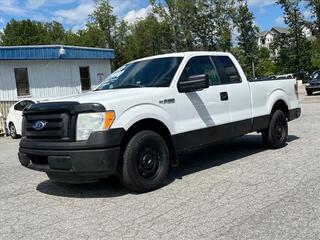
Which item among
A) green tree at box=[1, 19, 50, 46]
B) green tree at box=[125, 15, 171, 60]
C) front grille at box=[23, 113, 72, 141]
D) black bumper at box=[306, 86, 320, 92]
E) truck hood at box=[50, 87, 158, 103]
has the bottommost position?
black bumper at box=[306, 86, 320, 92]

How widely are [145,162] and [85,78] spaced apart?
21.1 m

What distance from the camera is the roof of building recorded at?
2272 centimetres

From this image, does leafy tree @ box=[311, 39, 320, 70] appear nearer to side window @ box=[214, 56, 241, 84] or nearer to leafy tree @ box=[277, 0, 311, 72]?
leafy tree @ box=[277, 0, 311, 72]

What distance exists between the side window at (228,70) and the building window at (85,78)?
19060 mm

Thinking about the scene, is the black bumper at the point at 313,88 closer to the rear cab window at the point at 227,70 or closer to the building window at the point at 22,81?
the building window at the point at 22,81

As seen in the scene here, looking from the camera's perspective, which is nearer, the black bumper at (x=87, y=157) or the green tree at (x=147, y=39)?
the black bumper at (x=87, y=157)

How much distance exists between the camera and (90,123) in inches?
229

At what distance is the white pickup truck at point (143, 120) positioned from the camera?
19.1 ft

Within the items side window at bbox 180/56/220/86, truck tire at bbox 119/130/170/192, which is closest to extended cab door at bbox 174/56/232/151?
side window at bbox 180/56/220/86

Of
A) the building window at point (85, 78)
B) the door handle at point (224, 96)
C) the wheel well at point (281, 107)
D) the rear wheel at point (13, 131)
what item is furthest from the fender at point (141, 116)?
the building window at point (85, 78)

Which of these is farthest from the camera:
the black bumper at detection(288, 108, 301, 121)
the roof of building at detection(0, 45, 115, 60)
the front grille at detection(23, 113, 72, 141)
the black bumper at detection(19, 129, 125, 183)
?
the roof of building at detection(0, 45, 115, 60)

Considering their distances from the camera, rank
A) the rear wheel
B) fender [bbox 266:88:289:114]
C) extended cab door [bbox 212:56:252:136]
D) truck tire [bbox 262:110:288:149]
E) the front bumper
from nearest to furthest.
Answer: extended cab door [bbox 212:56:252:136]
fender [bbox 266:88:289:114]
truck tire [bbox 262:110:288:149]
the rear wheel
the front bumper

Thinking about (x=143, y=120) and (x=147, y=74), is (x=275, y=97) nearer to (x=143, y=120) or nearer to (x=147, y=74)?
(x=147, y=74)

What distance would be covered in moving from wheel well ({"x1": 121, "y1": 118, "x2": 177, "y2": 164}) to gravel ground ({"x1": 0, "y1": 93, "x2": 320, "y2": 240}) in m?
0.53
